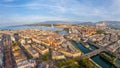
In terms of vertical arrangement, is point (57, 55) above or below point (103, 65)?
above

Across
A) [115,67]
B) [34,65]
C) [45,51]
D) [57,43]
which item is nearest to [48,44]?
[57,43]

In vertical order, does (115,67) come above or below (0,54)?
below

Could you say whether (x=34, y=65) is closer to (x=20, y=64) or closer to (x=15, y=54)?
(x=20, y=64)

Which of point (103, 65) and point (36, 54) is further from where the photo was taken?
point (36, 54)

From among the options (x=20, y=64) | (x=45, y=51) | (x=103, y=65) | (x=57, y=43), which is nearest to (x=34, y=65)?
(x=20, y=64)

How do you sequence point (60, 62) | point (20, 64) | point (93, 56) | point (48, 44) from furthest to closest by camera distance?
point (48, 44) → point (93, 56) → point (60, 62) → point (20, 64)

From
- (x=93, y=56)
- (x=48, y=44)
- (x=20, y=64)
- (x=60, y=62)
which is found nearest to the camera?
(x=20, y=64)

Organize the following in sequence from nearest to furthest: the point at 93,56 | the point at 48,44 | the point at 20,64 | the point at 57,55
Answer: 1. the point at 20,64
2. the point at 57,55
3. the point at 93,56
4. the point at 48,44

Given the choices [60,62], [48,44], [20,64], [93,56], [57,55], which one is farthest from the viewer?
[48,44]

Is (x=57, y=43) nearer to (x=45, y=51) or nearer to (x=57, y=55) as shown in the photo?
(x=45, y=51)
